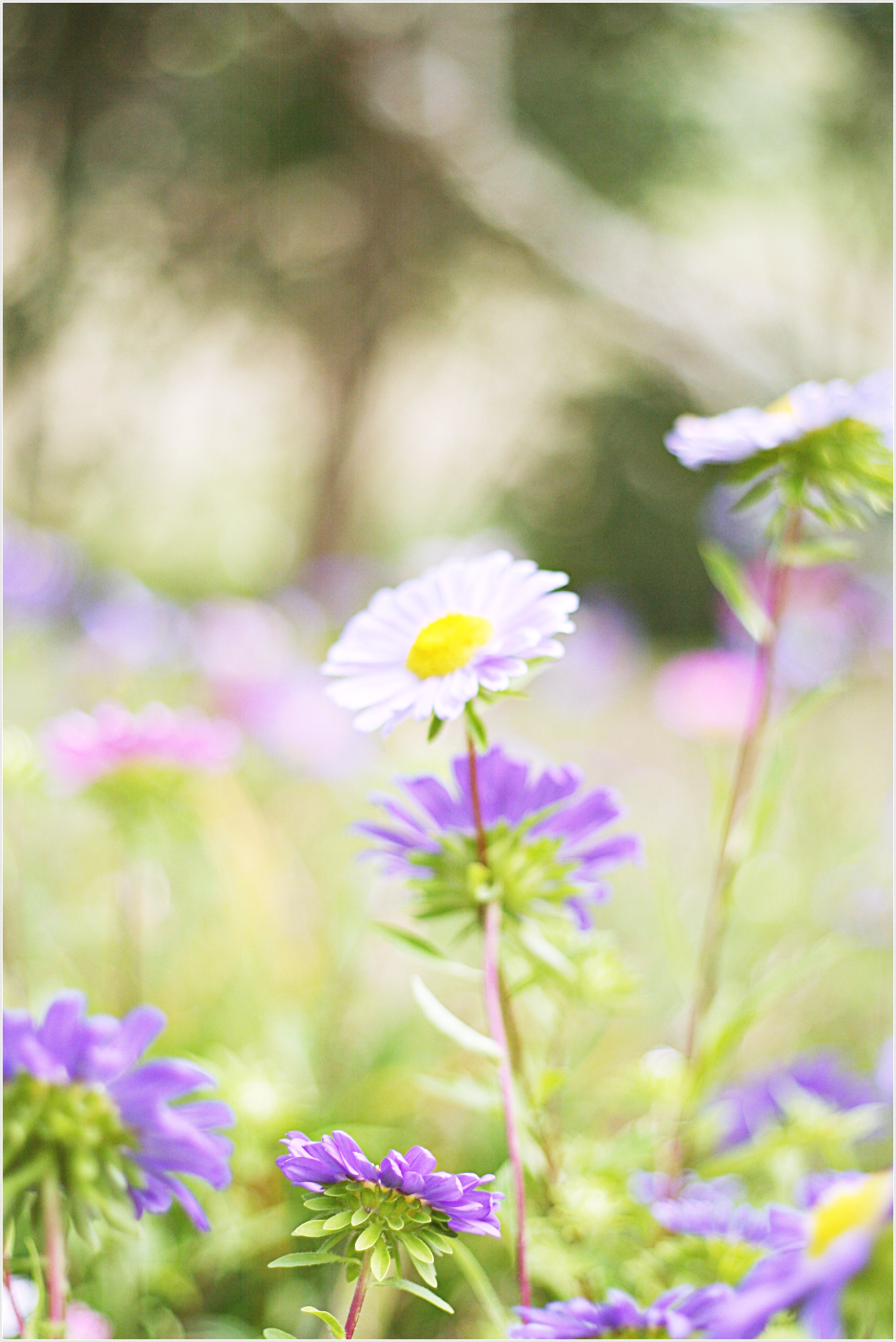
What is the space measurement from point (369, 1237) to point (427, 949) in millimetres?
82

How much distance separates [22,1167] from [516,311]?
7.62ft

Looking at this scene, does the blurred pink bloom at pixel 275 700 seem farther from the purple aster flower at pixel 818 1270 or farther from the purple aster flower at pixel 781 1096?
the purple aster flower at pixel 818 1270

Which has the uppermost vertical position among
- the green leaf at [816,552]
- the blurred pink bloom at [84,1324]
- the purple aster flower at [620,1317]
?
the green leaf at [816,552]

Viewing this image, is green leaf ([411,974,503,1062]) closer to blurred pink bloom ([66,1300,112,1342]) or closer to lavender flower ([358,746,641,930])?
lavender flower ([358,746,641,930])

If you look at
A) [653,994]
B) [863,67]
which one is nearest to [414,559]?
[653,994]

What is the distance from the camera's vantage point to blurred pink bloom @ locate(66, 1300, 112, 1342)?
0.99ft

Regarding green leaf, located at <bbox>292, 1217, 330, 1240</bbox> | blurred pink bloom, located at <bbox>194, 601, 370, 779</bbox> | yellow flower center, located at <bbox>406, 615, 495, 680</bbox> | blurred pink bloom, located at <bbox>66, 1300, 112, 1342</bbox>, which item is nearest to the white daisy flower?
yellow flower center, located at <bbox>406, 615, 495, 680</bbox>

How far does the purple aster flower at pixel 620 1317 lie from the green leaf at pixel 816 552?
0.69 ft

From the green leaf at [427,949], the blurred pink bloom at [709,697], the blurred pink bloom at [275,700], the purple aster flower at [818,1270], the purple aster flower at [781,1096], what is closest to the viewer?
the purple aster flower at [818,1270]

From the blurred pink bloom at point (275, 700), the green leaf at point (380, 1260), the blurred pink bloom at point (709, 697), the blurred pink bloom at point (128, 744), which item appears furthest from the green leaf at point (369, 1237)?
the blurred pink bloom at point (709, 697)

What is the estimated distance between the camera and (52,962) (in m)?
0.69

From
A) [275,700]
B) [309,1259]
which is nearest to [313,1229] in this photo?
[309,1259]

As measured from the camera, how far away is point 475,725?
24 centimetres

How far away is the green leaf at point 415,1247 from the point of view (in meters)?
0.19
